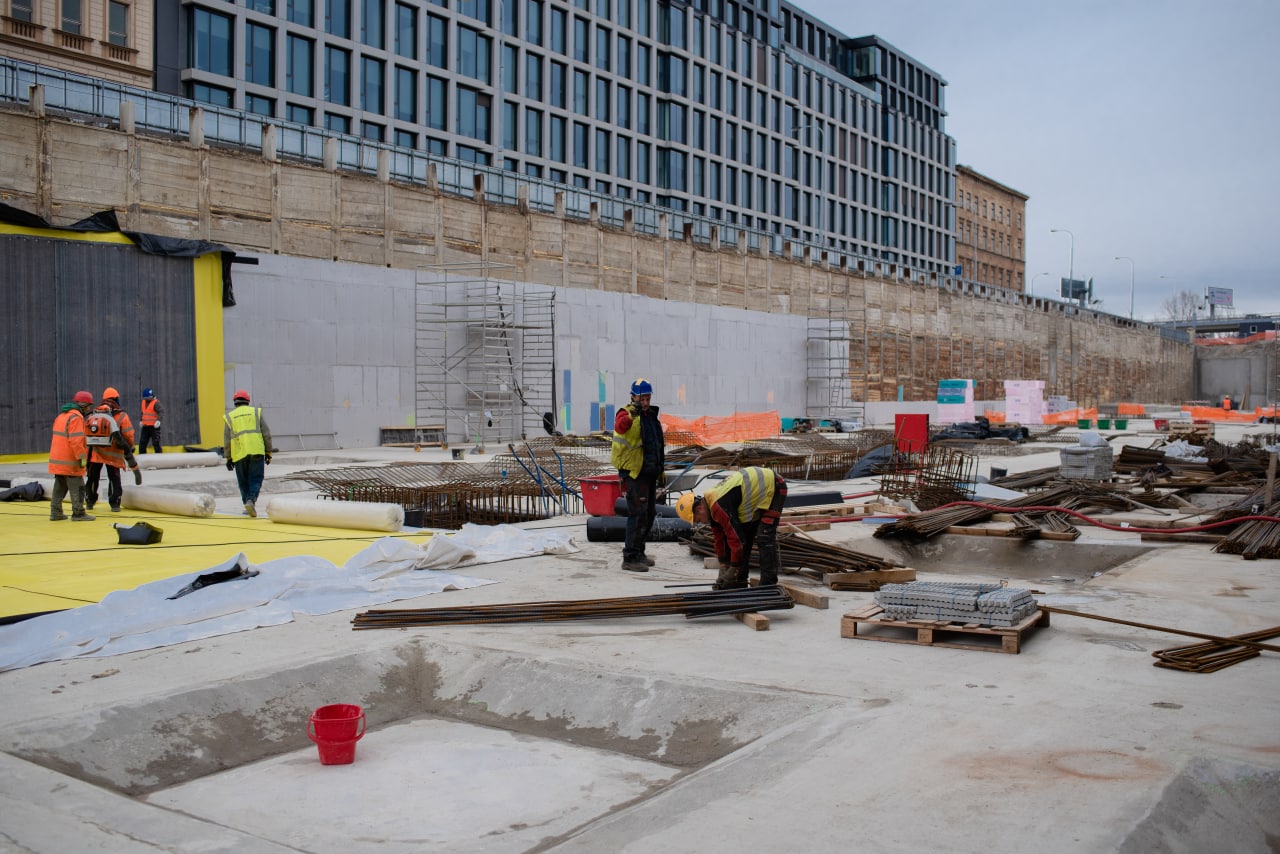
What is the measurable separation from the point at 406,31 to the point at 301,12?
5541 millimetres

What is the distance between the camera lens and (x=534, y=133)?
192 ft

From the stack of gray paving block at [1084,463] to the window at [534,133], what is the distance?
4385 cm

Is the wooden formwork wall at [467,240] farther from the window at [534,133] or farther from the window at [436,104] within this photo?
the window at [436,104]

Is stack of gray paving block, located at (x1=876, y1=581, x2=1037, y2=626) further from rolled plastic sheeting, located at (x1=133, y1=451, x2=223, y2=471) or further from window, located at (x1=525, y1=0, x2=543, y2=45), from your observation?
window, located at (x1=525, y1=0, x2=543, y2=45)

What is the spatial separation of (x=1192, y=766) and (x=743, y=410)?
135 ft

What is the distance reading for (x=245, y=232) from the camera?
1093 inches

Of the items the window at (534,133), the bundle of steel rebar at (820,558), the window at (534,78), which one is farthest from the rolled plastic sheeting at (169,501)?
the window at (534,78)

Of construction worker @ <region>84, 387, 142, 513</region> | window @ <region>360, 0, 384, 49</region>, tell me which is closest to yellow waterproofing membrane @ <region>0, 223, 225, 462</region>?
construction worker @ <region>84, 387, 142, 513</region>

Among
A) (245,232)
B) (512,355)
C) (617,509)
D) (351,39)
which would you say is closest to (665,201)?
(351,39)

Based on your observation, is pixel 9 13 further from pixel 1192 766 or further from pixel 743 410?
pixel 1192 766

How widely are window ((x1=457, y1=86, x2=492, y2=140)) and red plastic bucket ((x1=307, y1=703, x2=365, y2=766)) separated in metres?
51.5

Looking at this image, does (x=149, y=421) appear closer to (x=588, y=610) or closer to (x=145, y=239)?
(x=145, y=239)

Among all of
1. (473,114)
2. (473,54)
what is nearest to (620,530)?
(473,114)

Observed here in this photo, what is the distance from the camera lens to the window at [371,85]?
5012cm
